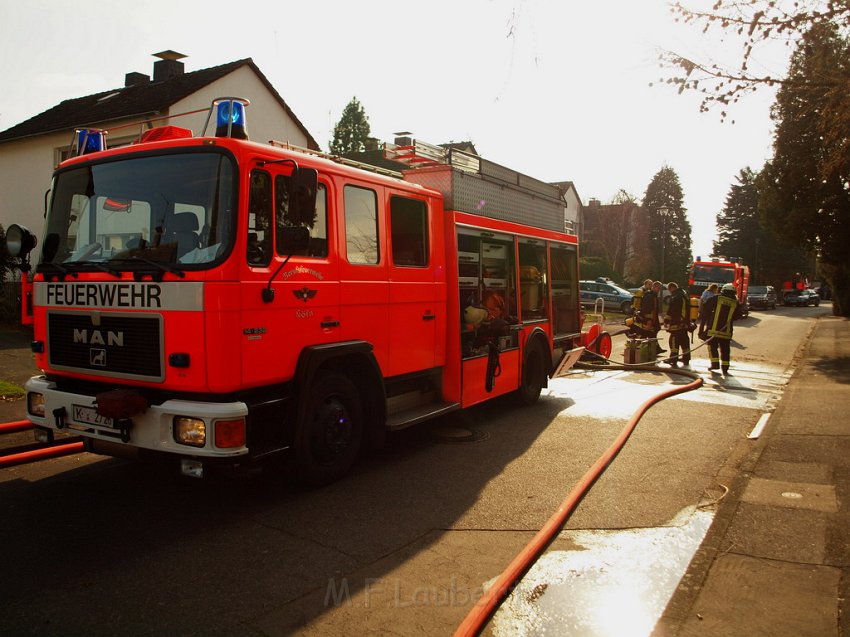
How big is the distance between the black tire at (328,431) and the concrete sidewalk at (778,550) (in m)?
2.64

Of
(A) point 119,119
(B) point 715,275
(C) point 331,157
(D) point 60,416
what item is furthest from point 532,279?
(B) point 715,275

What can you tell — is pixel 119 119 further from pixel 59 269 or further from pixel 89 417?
pixel 89 417

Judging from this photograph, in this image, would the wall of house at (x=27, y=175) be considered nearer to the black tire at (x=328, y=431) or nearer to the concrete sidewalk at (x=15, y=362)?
the concrete sidewalk at (x=15, y=362)

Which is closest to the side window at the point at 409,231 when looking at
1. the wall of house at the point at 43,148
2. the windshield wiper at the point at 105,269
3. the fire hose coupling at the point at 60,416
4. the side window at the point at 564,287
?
the windshield wiper at the point at 105,269

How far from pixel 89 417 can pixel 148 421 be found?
0.61m

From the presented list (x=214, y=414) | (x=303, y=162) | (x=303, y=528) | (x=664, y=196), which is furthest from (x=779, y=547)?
(x=664, y=196)

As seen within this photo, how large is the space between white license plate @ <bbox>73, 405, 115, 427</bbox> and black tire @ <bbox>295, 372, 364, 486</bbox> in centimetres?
127

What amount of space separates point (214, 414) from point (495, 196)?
15.8 ft

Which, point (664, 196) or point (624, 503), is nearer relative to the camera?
point (624, 503)

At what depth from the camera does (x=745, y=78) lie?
23.7 ft

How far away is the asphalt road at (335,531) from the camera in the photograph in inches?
128

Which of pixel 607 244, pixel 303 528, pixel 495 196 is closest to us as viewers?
pixel 303 528

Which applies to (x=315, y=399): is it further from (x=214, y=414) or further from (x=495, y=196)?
(x=495, y=196)

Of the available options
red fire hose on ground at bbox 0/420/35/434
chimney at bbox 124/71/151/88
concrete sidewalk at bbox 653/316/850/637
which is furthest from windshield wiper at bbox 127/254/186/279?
chimney at bbox 124/71/151/88
